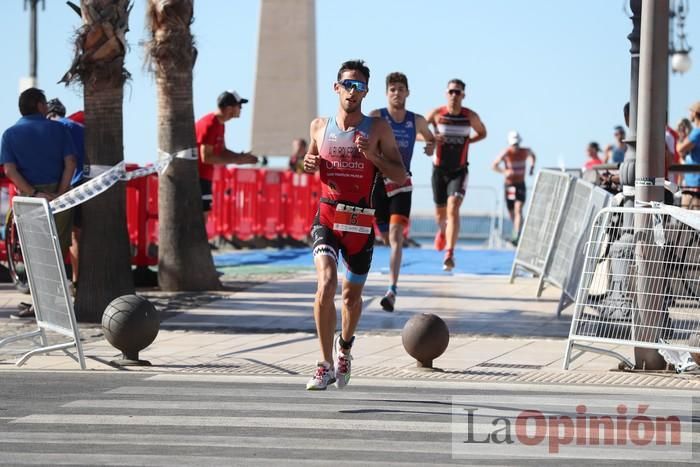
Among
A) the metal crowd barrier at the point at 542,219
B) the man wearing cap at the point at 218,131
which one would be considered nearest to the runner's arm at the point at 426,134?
the metal crowd barrier at the point at 542,219

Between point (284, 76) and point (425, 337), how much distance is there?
26013 mm

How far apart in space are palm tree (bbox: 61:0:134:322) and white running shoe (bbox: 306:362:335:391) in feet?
15.6

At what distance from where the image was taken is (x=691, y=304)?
33.2ft

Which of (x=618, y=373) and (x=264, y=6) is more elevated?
(x=264, y=6)

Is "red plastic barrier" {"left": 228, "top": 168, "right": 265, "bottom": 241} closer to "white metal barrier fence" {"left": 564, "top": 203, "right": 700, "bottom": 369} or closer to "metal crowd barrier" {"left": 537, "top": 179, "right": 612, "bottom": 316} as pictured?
"metal crowd barrier" {"left": 537, "top": 179, "right": 612, "bottom": 316}

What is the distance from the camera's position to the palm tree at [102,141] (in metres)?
13.4

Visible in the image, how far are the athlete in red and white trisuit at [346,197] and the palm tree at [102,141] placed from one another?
4561 mm

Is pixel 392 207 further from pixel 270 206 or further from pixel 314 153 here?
pixel 270 206

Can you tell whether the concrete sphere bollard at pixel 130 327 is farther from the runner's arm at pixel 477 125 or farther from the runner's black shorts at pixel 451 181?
the runner's arm at pixel 477 125

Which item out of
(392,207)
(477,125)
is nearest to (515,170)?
(477,125)

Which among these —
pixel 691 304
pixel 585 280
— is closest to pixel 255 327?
pixel 585 280

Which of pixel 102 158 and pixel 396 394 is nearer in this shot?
pixel 396 394

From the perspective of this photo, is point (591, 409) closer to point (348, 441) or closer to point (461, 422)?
point (461, 422)

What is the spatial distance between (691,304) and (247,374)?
125 inches
